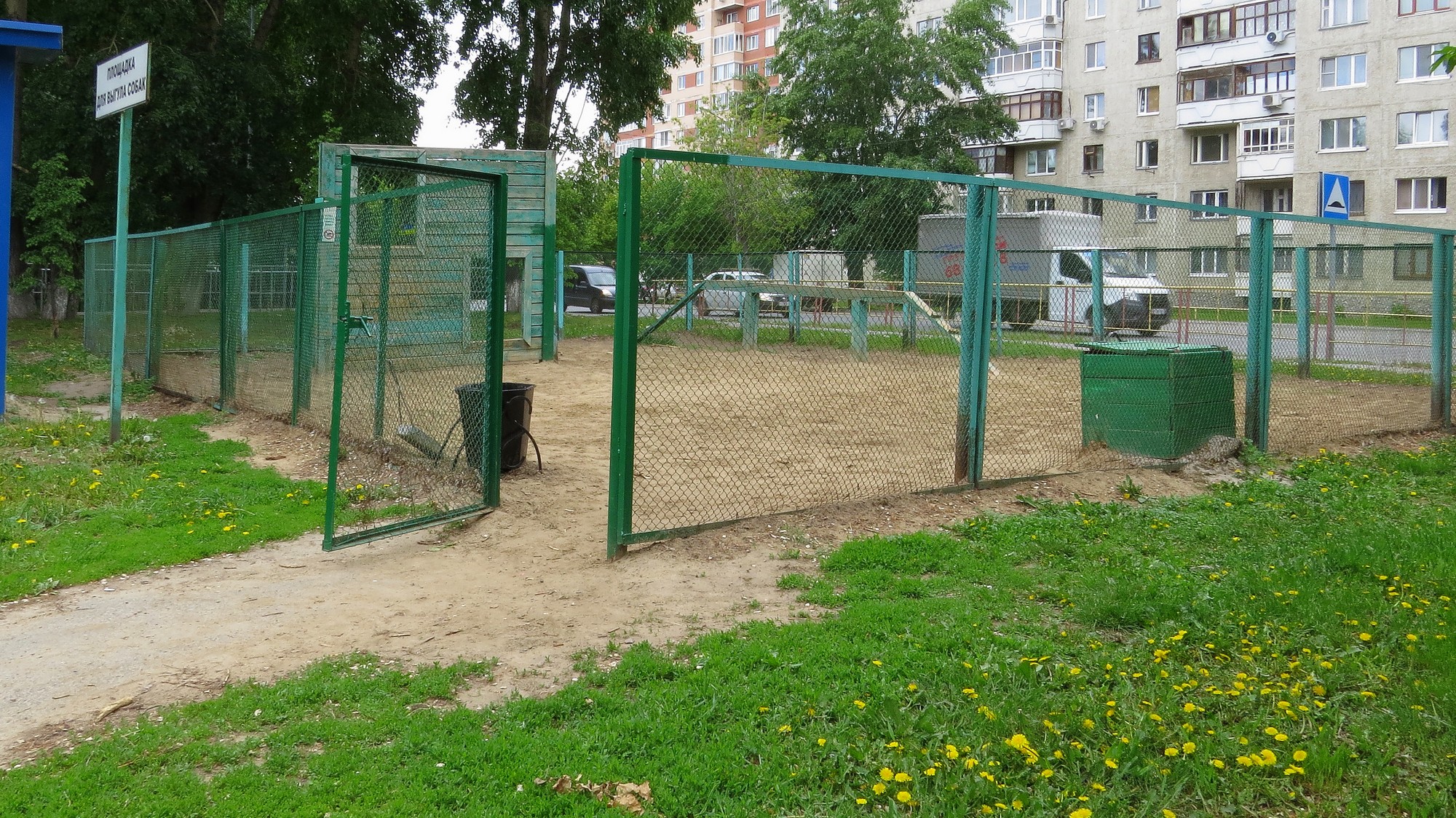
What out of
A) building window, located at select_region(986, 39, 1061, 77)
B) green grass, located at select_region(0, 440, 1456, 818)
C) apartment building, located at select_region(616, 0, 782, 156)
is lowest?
green grass, located at select_region(0, 440, 1456, 818)

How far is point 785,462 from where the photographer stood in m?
8.86

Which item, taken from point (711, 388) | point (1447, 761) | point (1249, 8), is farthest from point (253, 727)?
point (1249, 8)

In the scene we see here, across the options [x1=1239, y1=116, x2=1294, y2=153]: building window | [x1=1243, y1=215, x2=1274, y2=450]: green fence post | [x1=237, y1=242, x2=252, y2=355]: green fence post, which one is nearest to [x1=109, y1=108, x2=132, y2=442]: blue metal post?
[x1=237, y1=242, x2=252, y2=355]: green fence post

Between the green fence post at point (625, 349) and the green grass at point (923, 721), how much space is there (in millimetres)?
1019

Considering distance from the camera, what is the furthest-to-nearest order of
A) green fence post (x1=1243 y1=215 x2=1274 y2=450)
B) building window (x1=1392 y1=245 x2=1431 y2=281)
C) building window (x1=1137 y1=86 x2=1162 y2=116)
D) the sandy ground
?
building window (x1=1137 y1=86 x2=1162 y2=116) → building window (x1=1392 y1=245 x2=1431 y2=281) → green fence post (x1=1243 y1=215 x2=1274 y2=450) → the sandy ground

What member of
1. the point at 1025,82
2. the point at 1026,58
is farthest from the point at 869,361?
the point at 1026,58

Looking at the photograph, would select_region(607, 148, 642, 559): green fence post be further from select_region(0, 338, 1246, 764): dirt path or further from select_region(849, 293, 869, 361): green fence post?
select_region(849, 293, 869, 361): green fence post

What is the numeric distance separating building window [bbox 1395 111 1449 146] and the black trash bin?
4062 cm

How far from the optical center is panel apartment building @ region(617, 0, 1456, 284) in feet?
131

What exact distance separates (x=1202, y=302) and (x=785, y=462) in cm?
885

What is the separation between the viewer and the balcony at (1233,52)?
142 feet

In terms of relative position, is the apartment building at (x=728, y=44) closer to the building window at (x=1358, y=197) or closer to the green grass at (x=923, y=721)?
the building window at (x=1358, y=197)

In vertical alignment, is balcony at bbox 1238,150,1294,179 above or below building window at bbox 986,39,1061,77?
below

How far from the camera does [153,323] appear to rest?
44.0 feet
